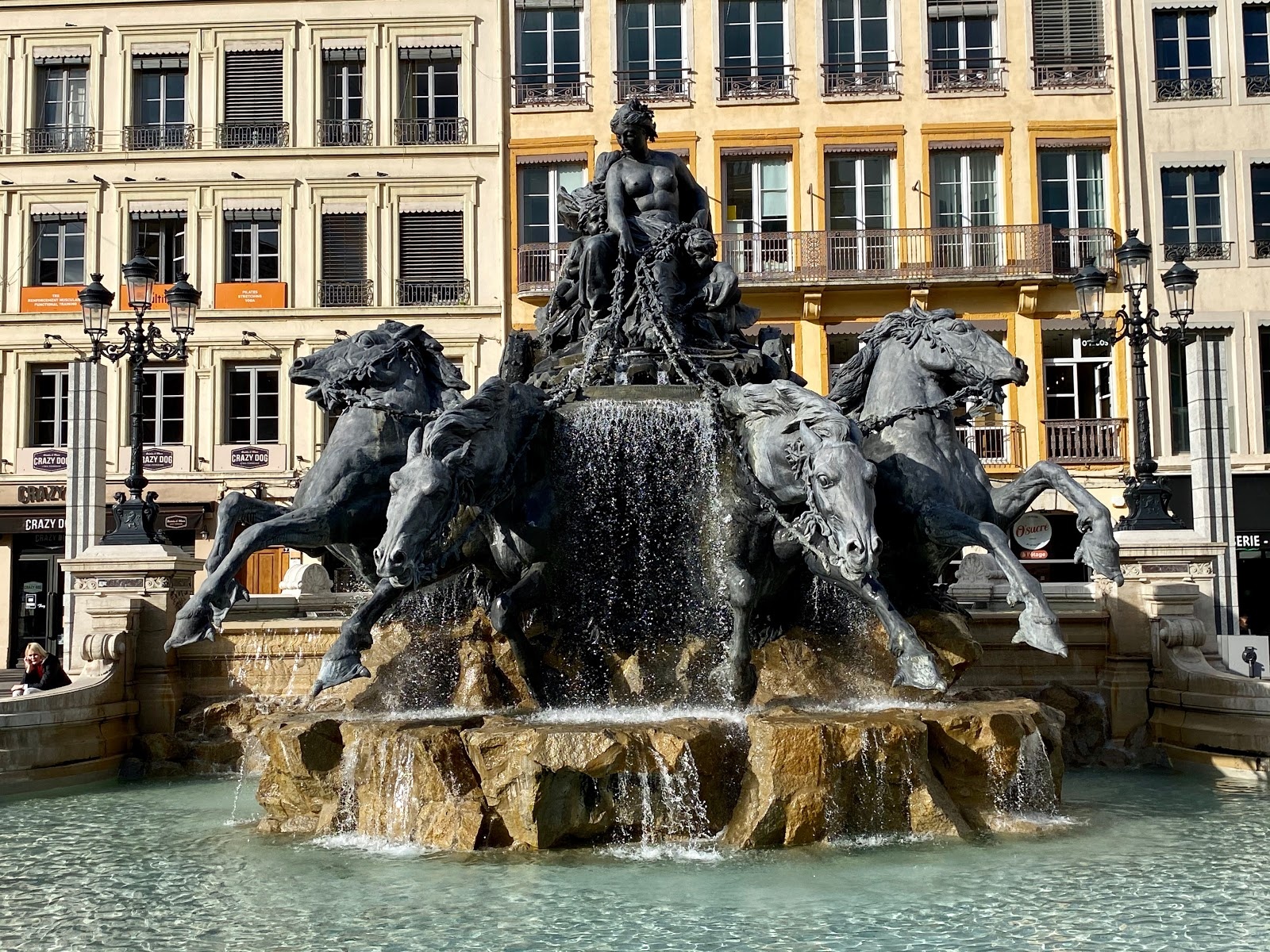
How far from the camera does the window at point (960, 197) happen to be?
30.8 metres

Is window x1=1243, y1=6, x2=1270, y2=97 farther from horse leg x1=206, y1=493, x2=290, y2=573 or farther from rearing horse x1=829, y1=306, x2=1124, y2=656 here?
horse leg x1=206, y1=493, x2=290, y2=573

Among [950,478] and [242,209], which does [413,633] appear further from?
[242,209]

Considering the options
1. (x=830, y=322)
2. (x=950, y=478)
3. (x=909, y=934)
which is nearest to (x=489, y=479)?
(x=950, y=478)

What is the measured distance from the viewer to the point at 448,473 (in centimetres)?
852

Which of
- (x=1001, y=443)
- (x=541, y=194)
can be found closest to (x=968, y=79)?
(x=1001, y=443)

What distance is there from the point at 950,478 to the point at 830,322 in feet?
70.9

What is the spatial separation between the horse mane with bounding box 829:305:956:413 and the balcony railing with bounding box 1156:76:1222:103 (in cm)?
2311

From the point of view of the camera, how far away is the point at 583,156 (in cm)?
3180

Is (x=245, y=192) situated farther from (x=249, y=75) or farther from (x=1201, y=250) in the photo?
(x=1201, y=250)

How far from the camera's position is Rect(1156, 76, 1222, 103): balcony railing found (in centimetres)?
3066

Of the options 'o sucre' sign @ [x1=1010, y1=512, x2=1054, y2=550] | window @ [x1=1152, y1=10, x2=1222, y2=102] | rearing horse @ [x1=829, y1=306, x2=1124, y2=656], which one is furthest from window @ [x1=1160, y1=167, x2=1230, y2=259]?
rearing horse @ [x1=829, y1=306, x2=1124, y2=656]

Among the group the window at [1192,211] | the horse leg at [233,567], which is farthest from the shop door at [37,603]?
the window at [1192,211]

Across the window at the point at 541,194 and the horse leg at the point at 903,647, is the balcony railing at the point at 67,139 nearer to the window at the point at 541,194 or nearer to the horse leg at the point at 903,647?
the window at the point at 541,194

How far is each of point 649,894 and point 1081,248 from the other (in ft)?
86.6
